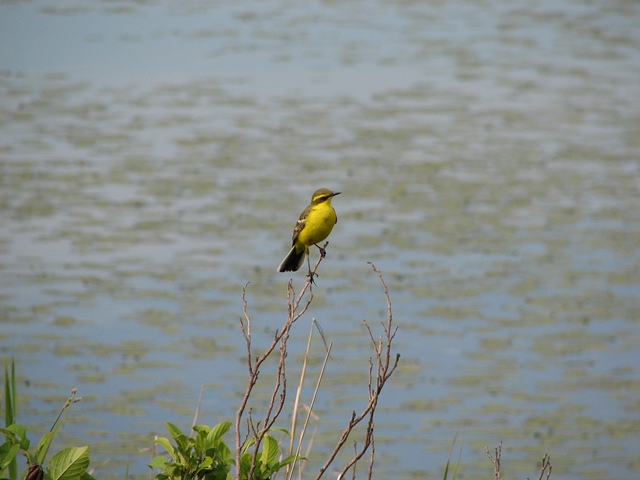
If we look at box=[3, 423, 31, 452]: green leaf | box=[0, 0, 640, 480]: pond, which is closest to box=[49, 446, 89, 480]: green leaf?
box=[3, 423, 31, 452]: green leaf

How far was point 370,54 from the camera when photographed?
1662 cm

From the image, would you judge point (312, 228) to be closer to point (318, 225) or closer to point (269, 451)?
point (318, 225)

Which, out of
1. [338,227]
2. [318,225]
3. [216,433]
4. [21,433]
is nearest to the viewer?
[21,433]

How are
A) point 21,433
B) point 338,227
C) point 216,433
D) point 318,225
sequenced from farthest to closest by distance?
point 338,227
point 318,225
point 216,433
point 21,433

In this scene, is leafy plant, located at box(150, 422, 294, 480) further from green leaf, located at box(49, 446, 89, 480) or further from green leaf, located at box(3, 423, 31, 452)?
green leaf, located at box(3, 423, 31, 452)

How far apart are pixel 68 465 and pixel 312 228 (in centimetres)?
244

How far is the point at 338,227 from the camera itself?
1045 cm

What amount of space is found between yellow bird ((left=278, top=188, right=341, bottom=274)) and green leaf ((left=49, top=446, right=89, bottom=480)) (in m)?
2.31

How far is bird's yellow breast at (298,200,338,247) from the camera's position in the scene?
15.7 feet

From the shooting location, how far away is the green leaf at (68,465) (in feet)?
8.33

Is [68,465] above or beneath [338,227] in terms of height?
above

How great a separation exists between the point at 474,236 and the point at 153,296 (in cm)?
332

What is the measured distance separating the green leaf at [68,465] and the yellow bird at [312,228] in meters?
2.31

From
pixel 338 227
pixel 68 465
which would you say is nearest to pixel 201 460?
pixel 68 465
